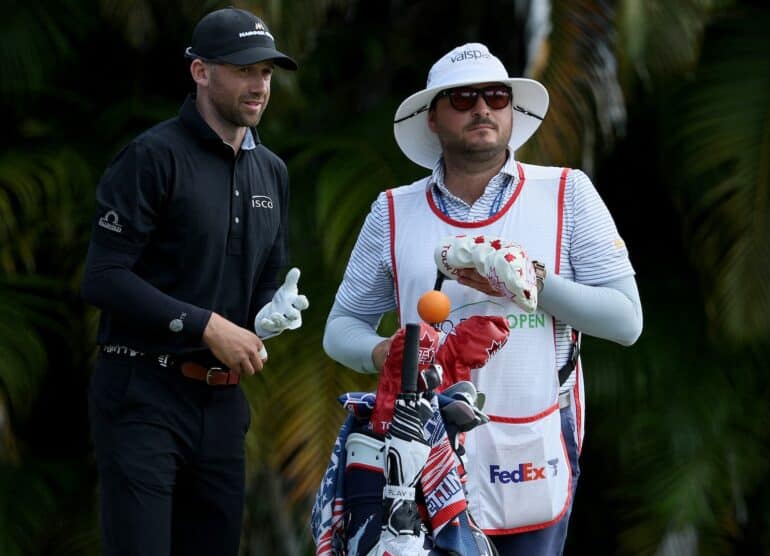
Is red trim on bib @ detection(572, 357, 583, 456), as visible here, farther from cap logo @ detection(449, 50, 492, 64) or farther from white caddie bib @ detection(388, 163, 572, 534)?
cap logo @ detection(449, 50, 492, 64)

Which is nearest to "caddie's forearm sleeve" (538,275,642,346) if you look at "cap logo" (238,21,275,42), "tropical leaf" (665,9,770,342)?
"cap logo" (238,21,275,42)

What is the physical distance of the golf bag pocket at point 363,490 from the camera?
12.6ft

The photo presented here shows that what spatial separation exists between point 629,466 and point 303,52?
2.70 metres

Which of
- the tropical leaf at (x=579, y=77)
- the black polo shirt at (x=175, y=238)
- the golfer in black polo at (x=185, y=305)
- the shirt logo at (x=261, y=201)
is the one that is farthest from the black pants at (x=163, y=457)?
the tropical leaf at (x=579, y=77)

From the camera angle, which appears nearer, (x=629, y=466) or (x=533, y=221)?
(x=533, y=221)

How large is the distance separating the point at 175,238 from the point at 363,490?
1.03m

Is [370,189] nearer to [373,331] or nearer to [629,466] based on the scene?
[629,466]

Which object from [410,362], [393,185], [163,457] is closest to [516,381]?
[410,362]

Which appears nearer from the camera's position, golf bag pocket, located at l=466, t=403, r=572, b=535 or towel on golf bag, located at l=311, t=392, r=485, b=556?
towel on golf bag, located at l=311, t=392, r=485, b=556

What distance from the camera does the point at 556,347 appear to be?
4.29 m

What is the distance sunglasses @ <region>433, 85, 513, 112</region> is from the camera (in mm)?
4379

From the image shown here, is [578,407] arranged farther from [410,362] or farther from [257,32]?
[257,32]

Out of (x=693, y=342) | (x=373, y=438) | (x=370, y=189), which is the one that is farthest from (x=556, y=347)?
(x=693, y=342)

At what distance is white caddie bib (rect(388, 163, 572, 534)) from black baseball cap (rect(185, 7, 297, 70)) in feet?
2.31
